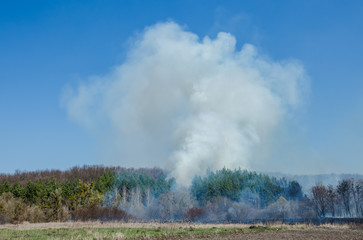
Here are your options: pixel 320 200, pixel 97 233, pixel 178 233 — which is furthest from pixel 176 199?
pixel 97 233

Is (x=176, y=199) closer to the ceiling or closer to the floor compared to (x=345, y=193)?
closer to the ceiling

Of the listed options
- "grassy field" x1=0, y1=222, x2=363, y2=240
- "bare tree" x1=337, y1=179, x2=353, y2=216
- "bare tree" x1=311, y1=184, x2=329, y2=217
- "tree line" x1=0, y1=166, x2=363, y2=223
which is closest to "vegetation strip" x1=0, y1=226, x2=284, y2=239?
"grassy field" x1=0, y1=222, x2=363, y2=240

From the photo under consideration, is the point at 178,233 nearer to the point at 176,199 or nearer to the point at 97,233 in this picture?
the point at 97,233

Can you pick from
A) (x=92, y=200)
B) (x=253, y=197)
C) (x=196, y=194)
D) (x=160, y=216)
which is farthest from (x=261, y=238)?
(x=253, y=197)

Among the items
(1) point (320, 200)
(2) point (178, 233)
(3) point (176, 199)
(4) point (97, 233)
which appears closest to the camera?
(4) point (97, 233)

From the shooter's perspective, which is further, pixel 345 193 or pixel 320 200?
pixel 345 193

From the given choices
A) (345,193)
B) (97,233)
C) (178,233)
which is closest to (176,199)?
(345,193)

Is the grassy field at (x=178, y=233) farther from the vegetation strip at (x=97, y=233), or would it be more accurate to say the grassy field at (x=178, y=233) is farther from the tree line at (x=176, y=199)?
the tree line at (x=176, y=199)

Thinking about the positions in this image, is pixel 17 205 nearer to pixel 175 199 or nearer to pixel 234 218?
pixel 175 199

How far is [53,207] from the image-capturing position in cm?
9069

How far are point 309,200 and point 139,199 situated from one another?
169 ft

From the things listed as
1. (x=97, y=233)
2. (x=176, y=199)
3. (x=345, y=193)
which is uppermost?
(x=176, y=199)

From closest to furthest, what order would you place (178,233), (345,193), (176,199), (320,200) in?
1. (178,233)
2. (176,199)
3. (320,200)
4. (345,193)

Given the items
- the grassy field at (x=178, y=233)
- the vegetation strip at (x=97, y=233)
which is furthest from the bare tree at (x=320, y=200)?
the vegetation strip at (x=97, y=233)
